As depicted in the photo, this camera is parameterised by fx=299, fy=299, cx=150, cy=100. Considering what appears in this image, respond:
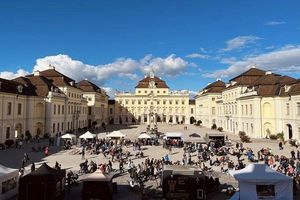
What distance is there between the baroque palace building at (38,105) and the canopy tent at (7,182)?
21373 millimetres

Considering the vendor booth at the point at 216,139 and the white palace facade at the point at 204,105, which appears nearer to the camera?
the vendor booth at the point at 216,139

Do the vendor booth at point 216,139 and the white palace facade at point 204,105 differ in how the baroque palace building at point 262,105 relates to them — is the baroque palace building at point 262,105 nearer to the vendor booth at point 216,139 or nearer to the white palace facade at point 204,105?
the white palace facade at point 204,105

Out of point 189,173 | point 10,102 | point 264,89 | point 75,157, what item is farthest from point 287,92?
point 10,102

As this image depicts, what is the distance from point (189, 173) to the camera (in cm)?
1305

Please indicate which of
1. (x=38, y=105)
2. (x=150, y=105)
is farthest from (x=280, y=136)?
(x=150, y=105)

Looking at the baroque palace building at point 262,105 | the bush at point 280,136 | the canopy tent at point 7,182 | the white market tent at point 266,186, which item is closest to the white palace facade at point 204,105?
the baroque palace building at point 262,105

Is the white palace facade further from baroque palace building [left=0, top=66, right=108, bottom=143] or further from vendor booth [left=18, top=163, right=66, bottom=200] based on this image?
vendor booth [left=18, top=163, right=66, bottom=200]

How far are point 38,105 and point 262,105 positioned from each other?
32.1 m

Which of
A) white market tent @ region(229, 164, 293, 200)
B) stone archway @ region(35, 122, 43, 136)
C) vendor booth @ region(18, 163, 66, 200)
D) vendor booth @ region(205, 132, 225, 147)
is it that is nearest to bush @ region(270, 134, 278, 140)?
vendor booth @ region(205, 132, 225, 147)

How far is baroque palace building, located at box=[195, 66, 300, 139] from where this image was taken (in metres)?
37.9

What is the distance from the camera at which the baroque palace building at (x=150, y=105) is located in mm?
96312

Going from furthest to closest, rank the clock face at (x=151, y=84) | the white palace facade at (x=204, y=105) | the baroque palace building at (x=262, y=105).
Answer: the clock face at (x=151, y=84) → the baroque palace building at (x=262, y=105) → the white palace facade at (x=204, y=105)

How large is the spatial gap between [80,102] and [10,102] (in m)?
24.0

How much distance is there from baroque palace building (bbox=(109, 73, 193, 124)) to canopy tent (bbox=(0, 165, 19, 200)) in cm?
8087
